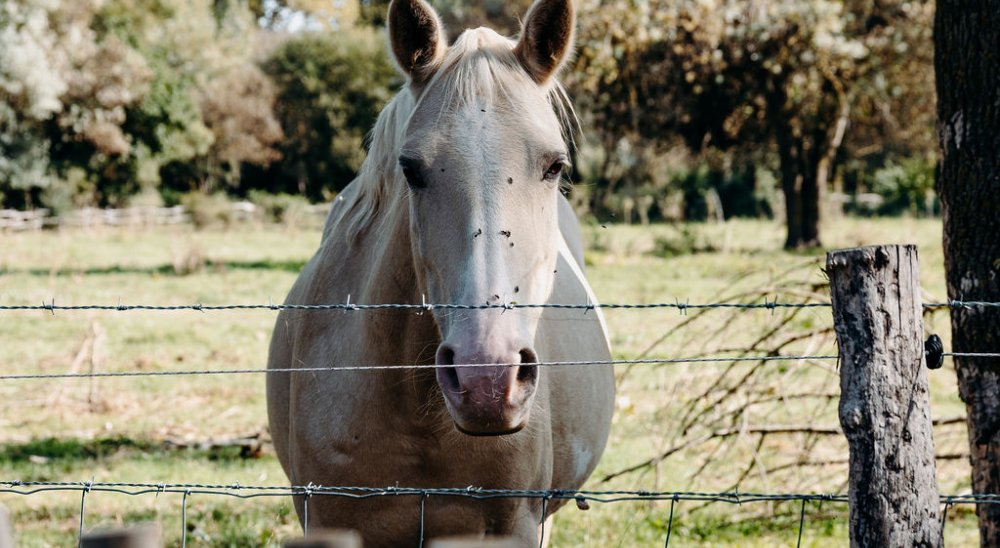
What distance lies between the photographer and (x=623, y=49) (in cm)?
1583

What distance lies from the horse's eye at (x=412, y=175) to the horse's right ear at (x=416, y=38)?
1.33 feet

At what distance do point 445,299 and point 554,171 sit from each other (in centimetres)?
54

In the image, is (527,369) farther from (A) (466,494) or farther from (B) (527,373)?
(A) (466,494)

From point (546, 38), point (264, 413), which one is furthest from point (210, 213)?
point (546, 38)

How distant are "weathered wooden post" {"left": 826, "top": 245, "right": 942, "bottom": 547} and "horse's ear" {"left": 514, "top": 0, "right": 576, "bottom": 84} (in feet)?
3.90

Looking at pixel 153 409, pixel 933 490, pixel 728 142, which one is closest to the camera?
pixel 933 490

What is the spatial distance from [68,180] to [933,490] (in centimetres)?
3493

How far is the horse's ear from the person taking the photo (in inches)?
110

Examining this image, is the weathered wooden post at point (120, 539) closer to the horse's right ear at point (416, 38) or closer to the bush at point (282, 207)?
the horse's right ear at point (416, 38)

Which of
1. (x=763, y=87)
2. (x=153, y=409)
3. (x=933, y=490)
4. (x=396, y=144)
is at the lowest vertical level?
(x=153, y=409)

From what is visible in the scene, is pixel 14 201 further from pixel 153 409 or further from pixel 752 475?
pixel 752 475

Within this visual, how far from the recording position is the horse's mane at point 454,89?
2611mm

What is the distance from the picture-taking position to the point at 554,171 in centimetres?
268

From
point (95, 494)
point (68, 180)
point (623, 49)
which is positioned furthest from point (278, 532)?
point (68, 180)
